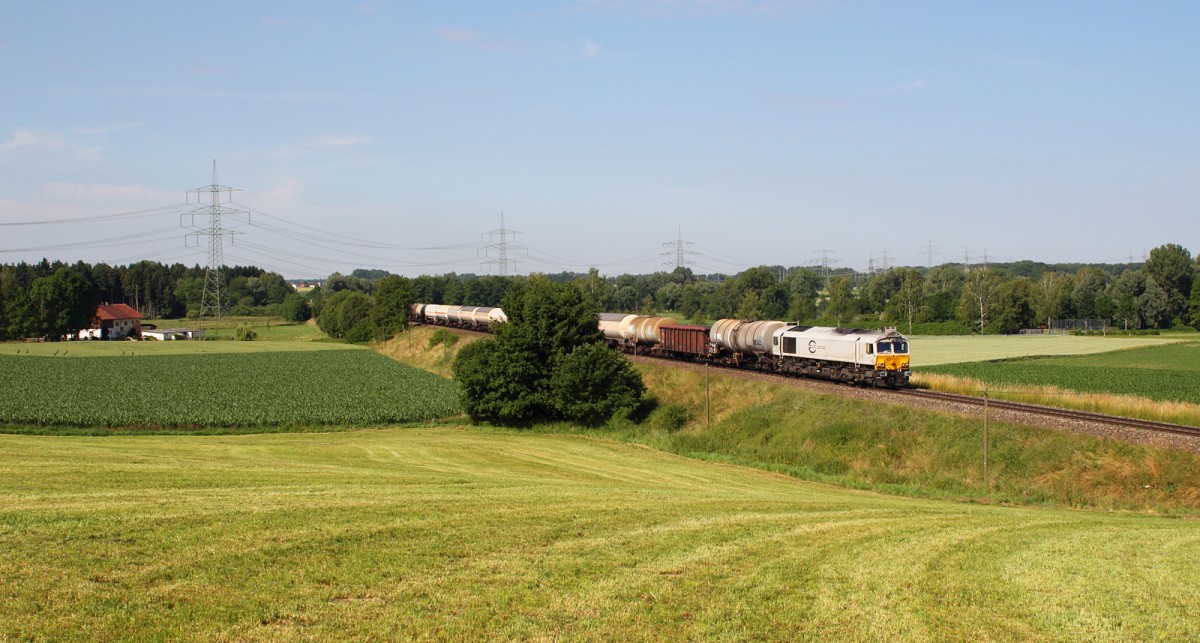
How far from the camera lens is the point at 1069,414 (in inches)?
1415

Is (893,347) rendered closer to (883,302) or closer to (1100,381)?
(1100,381)

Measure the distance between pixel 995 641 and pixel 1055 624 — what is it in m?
1.27

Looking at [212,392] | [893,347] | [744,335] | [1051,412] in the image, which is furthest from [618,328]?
[1051,412]

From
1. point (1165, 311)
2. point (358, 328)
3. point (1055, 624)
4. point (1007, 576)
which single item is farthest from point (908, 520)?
point (1165, 311)

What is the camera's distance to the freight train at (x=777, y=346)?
46.5 m

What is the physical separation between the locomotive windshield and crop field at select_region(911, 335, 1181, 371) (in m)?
22.2

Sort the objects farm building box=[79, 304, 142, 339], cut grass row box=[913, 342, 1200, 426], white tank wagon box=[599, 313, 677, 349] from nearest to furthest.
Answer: cut grass row box=[913, 342, 1200, 426]
white tank wagon box=[599, 313, 677, 349]
farm building box=[79, 304, 142, 339]

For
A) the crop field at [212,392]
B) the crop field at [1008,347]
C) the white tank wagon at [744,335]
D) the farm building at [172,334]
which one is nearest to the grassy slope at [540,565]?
the crop field at [212,392]

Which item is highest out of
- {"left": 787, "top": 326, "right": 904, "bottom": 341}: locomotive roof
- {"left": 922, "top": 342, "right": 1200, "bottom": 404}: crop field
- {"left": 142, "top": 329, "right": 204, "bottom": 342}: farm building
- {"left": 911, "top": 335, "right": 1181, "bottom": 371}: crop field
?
{"left": 787, "top": 326, "right": 904, "bottom": 341}: locomotive roof

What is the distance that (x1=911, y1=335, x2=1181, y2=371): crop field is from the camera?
7980 centimetres

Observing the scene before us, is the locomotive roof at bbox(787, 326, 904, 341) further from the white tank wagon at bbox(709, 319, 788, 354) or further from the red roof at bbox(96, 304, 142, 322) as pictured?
the red roof at bbox(96, 304, 142, 322)

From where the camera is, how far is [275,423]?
5034cm

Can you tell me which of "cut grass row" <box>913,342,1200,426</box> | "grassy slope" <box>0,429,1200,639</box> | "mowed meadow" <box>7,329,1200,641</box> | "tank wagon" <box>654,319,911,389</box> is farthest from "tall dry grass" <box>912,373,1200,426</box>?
"grassy slope" <box>0,429,1200,639</box>

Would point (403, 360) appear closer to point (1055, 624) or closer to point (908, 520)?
point (908, 520)
